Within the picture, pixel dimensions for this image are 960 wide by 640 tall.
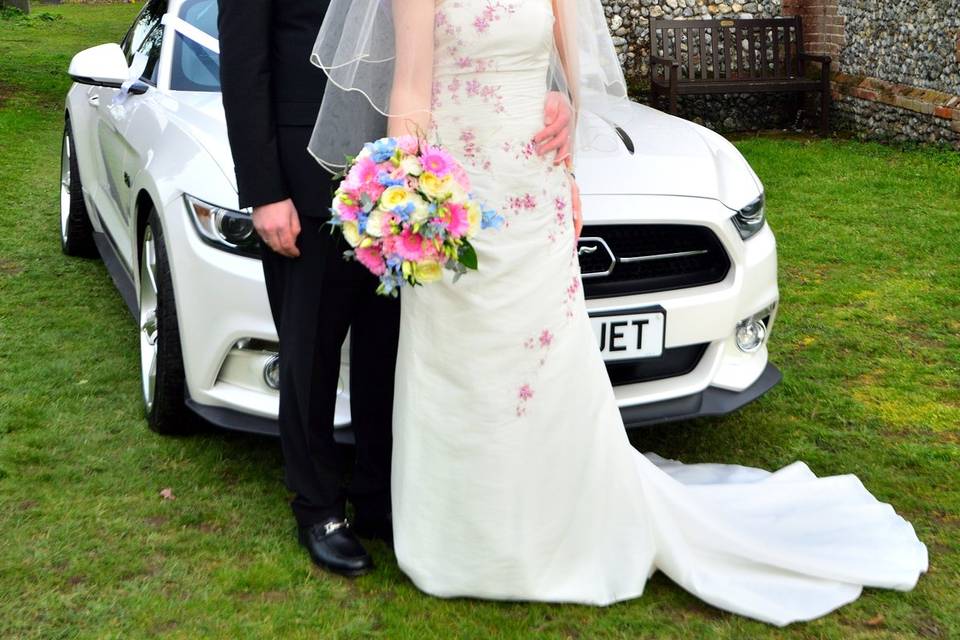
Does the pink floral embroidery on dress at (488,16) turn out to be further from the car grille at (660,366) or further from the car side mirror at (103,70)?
the car side mirror at (103,70)

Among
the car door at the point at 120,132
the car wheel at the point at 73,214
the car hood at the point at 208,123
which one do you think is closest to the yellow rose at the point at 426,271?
the car hood at the point at 208,123

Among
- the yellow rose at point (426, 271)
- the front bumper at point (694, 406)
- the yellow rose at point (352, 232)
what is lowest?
the front bumper at point (694, 406)

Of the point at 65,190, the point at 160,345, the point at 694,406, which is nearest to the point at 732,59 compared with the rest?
the point at 65,190

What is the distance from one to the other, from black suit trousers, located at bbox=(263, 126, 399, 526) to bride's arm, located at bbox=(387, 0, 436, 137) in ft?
0.86

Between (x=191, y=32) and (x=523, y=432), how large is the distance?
7.48 feet

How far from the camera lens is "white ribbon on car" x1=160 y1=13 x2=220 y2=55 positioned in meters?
4.29

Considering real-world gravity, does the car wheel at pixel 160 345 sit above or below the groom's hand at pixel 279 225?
below

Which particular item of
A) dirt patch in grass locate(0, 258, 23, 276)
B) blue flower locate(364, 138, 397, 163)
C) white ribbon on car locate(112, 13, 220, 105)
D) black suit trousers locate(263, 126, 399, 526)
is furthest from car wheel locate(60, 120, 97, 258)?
blue flower locate(364, 138, 397, 163)

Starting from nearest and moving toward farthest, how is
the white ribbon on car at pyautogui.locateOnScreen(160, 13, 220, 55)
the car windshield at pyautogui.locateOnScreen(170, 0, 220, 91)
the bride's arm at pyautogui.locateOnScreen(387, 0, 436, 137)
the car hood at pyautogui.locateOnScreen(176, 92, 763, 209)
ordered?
the bride's arm at pyautogui.locateOnScreen(387, 0, 436, 137)
the car hood at pyautogui.locateOnScreen(176, 92, 763, 209)
the car windshield at pyautogui.locateOnScreen(170, 0, 220, 91)
the white ribbon on car at pyautogui.locateOnScreen(160, 13, 220, 55)

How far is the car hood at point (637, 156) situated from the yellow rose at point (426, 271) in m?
0.86

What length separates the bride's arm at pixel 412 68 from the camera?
8.67 ft

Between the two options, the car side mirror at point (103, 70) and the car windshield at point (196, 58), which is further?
the car side mirror at point (103, 70)

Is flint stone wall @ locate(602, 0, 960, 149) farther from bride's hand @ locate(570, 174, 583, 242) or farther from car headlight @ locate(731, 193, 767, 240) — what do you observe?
bride's hand @ locate(570, 174, 583, 242)

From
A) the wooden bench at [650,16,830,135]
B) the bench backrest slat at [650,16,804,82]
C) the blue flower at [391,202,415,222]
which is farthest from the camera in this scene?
the bench backrest slat at [650,16,804,82]
